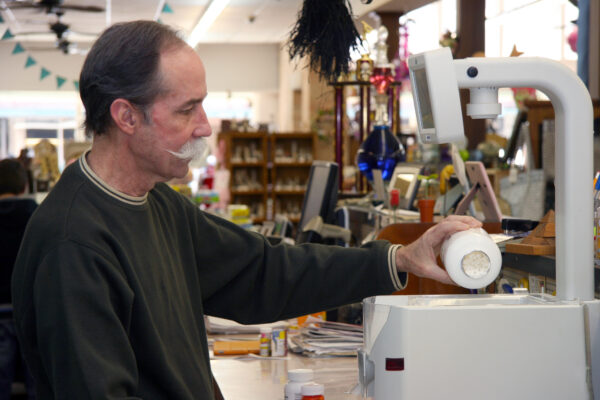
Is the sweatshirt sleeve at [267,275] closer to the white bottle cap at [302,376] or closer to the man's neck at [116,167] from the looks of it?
the white bottle cap at [302,376]

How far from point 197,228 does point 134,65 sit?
0.48 m

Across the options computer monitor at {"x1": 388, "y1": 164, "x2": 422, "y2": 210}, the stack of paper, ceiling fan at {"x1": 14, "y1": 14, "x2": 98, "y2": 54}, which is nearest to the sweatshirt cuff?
the stack of paper

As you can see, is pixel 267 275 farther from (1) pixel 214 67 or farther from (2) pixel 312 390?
(1) pixel 214 67

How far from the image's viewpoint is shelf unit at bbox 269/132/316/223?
33.9 feet

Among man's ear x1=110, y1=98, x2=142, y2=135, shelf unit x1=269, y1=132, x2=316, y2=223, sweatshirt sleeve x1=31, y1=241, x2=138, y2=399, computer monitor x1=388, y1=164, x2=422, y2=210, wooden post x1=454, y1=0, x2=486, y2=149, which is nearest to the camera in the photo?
sweatshirt sleeve x1=31, y1=241, x2=138, y2=399

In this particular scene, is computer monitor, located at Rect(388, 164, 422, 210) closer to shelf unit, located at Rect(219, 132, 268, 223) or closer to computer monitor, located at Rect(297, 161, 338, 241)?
computer monitor, located at Rect(297, 161, 338, 241)

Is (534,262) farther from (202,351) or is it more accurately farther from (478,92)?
(202,351)

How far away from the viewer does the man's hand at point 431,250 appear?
56.8 inches

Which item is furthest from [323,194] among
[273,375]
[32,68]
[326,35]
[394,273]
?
[32,68]

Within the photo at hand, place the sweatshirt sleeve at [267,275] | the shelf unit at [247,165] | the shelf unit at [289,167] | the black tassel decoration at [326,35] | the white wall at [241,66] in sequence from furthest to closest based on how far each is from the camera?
the white wall at [241,66] < the shelf unit at [289,167] < the shelf unit at [247,165] < the black tassel decoration at [326,35] < the sweatshirt sleeve at [267,275]

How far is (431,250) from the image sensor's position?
1.59 meters

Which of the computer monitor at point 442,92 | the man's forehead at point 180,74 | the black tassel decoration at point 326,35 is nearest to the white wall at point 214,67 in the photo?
the black tassel decoration at point 326,35

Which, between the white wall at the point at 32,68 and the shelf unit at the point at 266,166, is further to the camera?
the white wall at the point at 32,68

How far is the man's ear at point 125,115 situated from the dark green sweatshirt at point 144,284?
118 mm
